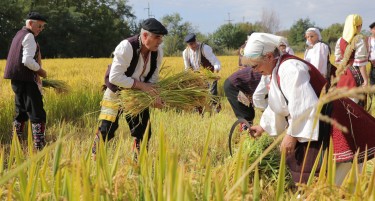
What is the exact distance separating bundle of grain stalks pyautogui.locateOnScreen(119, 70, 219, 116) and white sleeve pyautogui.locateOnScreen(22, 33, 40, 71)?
1.14m

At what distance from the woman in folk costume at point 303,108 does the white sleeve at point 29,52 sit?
246cm

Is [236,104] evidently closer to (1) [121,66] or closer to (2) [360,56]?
(1) [121,66]

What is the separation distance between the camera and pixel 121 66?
3.18 meters

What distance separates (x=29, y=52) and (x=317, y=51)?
11.1ft

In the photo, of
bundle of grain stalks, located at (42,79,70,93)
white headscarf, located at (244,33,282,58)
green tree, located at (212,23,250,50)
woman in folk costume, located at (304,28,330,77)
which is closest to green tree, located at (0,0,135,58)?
green tree, located at (212,23,250,50)

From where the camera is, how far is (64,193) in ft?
4.21

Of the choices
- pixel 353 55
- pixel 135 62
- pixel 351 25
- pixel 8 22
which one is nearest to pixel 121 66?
pixel 135 62

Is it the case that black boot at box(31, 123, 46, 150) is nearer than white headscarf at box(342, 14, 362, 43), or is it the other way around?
black boot at box(31, 123, 46, 150)

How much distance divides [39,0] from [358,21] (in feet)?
137

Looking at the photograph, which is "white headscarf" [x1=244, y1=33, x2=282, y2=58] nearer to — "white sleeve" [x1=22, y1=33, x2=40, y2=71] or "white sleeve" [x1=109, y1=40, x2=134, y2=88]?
"white sleeve" [x1=109, y1=40, x2=134, y2=88]

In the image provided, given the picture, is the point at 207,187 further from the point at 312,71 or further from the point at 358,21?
the point at 358,21

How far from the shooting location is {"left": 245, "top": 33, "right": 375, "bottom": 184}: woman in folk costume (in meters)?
2.08

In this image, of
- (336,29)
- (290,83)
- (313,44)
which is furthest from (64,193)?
(336,29)

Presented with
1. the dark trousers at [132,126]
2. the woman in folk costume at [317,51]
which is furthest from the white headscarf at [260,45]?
the woman in folk costume at [317,51]
